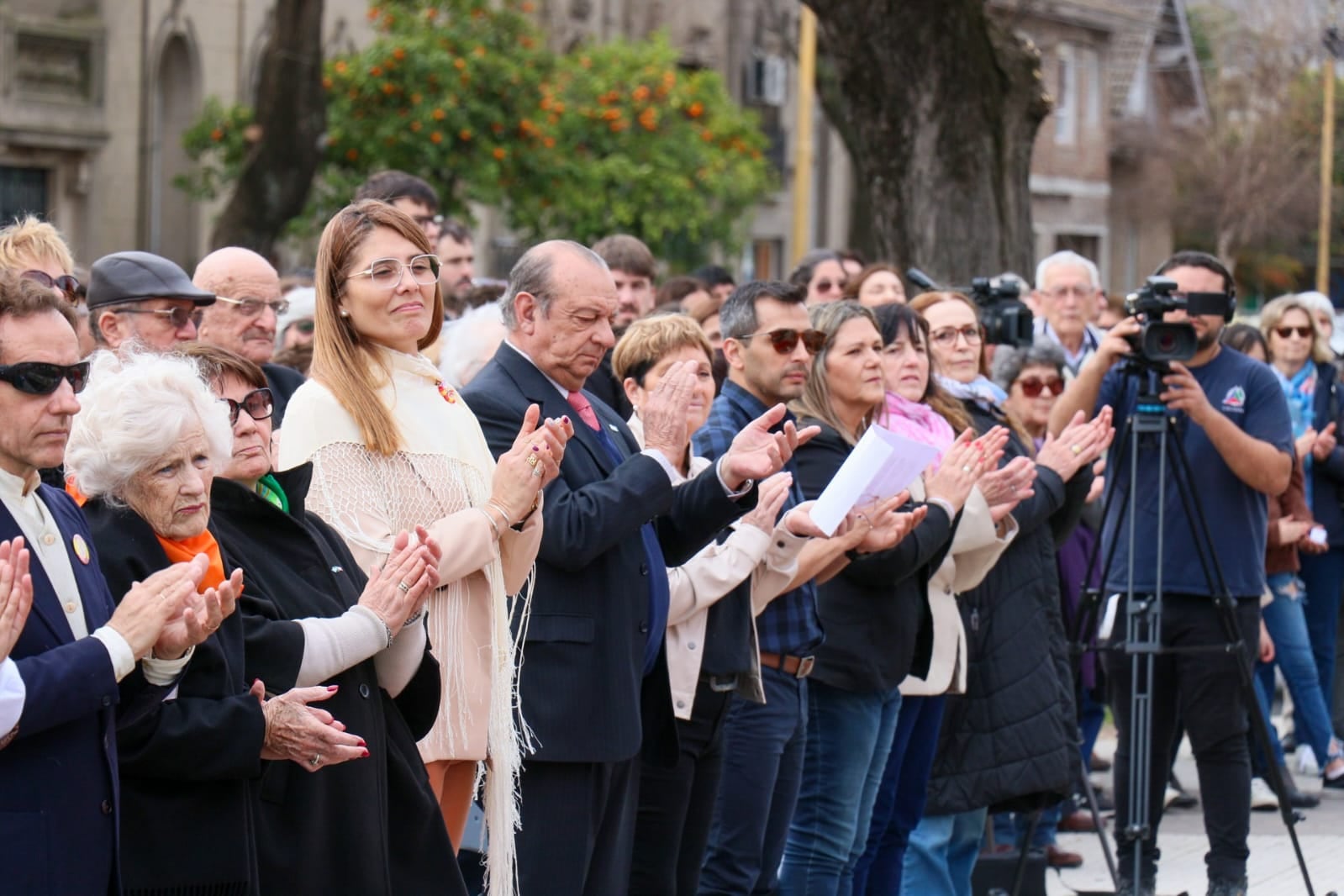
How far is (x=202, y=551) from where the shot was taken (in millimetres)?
3578

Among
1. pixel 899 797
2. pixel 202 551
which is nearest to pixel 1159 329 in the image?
pixel 899 797

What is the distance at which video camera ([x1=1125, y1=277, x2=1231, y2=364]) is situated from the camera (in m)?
6.60

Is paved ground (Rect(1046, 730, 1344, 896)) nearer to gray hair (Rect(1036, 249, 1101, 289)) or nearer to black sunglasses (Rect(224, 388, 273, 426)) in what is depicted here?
gray hair (Rect(1036, 249, 1101, 289))

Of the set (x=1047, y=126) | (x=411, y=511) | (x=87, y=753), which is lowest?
(x=87, y=753)

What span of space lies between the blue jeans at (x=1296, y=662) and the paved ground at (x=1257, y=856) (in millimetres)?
309

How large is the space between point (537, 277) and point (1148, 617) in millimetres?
3089

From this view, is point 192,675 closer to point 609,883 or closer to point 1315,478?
point 609,883

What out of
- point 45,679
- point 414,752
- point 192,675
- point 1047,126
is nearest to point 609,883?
point 414,752

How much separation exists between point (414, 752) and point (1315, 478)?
7.07 meters

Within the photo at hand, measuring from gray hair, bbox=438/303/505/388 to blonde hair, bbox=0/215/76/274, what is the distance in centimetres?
143

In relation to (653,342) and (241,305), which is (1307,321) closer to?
(653,342)

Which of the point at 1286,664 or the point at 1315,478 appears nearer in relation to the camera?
the point at 1286,664

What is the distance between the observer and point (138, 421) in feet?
11.6

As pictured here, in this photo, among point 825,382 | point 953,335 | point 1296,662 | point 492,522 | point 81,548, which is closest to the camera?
point 81,548
